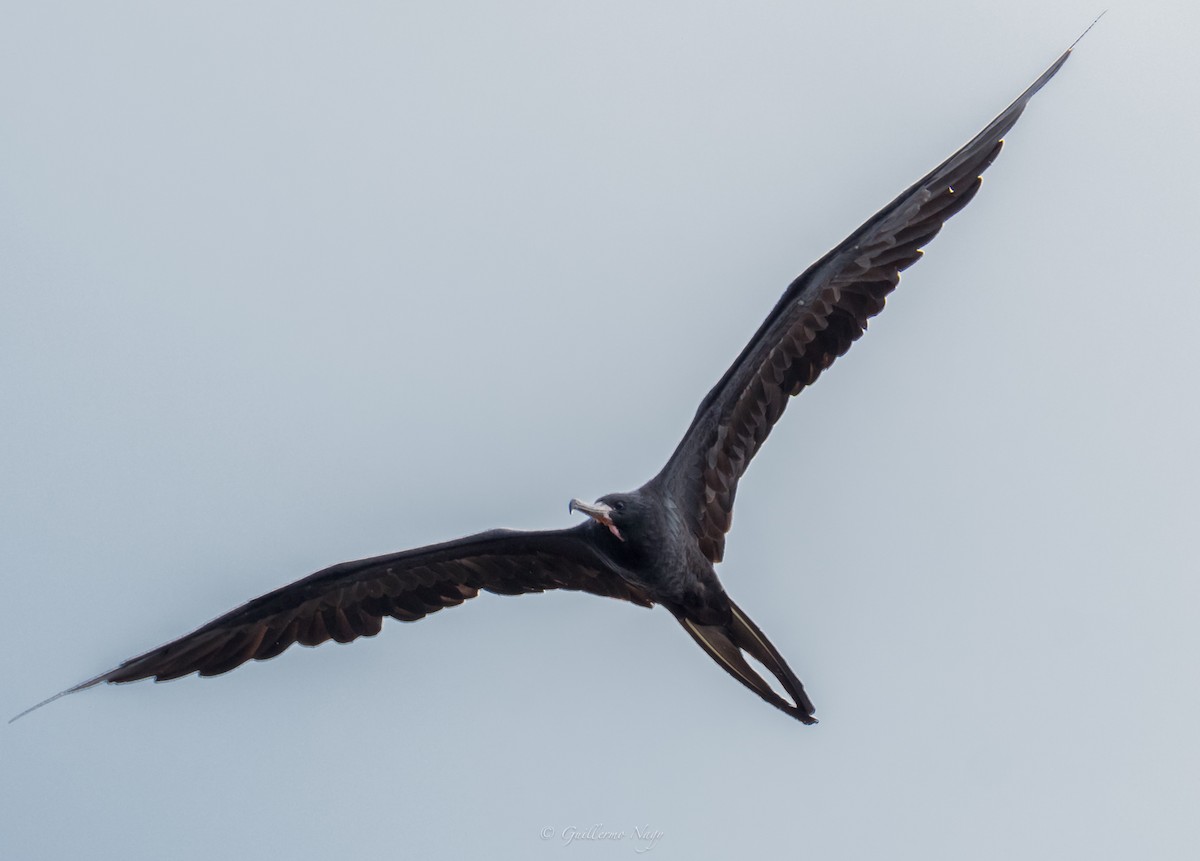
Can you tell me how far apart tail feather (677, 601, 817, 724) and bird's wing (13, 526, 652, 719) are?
408 millimetres

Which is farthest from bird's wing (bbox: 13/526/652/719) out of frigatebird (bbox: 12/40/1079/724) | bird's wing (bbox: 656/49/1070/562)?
bird's wing (bbox: 656/49/1070/562)

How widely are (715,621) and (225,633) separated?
2645 millimetres

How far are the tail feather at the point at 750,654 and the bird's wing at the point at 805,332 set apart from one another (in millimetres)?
407

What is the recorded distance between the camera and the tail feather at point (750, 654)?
8.47 m

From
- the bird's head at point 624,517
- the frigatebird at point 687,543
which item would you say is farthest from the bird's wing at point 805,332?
the bird's head at point 624,517

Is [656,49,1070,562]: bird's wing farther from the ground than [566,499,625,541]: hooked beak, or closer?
farther from the ground

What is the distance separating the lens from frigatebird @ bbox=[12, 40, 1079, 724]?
8.14 metres

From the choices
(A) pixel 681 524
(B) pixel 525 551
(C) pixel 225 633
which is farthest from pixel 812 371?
(C) pixel 225 633

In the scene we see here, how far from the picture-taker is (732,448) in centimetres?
862

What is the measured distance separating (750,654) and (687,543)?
75 centimetres

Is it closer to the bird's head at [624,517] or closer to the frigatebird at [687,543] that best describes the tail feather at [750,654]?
the frigatebird at [687,543]

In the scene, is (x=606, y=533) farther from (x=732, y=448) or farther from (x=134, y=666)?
(x=134, y=666)

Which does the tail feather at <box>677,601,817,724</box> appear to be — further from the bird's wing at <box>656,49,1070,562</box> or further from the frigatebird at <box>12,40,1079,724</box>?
the bird's wing at <box>656,49,1070,562</box>

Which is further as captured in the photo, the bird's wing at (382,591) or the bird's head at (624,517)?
the bird's wing at (382,591)
